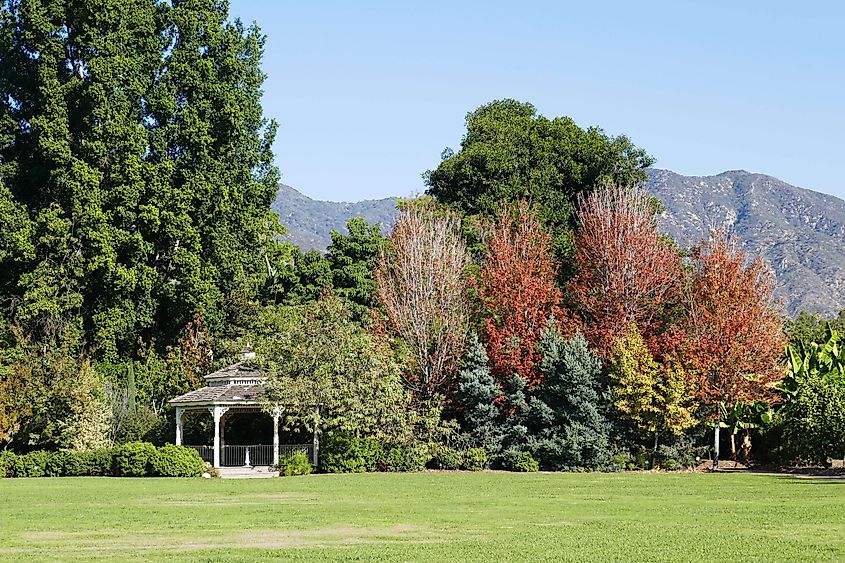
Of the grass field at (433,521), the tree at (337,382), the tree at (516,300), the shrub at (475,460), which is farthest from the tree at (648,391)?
the grass field at (433,521)

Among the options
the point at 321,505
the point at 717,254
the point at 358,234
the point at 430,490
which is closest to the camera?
the point at 321,505

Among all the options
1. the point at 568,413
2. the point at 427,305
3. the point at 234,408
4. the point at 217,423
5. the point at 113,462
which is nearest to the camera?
the point at 113,462

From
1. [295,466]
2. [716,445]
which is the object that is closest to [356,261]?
[295,466]

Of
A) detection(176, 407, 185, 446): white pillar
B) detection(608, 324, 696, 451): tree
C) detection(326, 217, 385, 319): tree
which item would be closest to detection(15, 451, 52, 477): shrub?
detection(176, 407, 185, 446): white pillar

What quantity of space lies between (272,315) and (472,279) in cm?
856

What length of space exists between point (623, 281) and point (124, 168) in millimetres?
21944

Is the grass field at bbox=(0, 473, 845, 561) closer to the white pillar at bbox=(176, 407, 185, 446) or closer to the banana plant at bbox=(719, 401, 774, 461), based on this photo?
the banana plant at bbox=(719, 401, 774, 461)

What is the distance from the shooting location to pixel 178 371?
161 ft

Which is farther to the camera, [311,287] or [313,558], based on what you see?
[311,287]

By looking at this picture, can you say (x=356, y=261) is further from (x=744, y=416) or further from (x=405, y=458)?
(x=744, y=416)

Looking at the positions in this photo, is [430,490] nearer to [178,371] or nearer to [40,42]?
[178,371]

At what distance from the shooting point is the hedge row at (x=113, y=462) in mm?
38344

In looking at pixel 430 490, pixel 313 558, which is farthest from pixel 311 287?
pixel 313 558

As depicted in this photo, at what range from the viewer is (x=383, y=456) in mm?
39531
